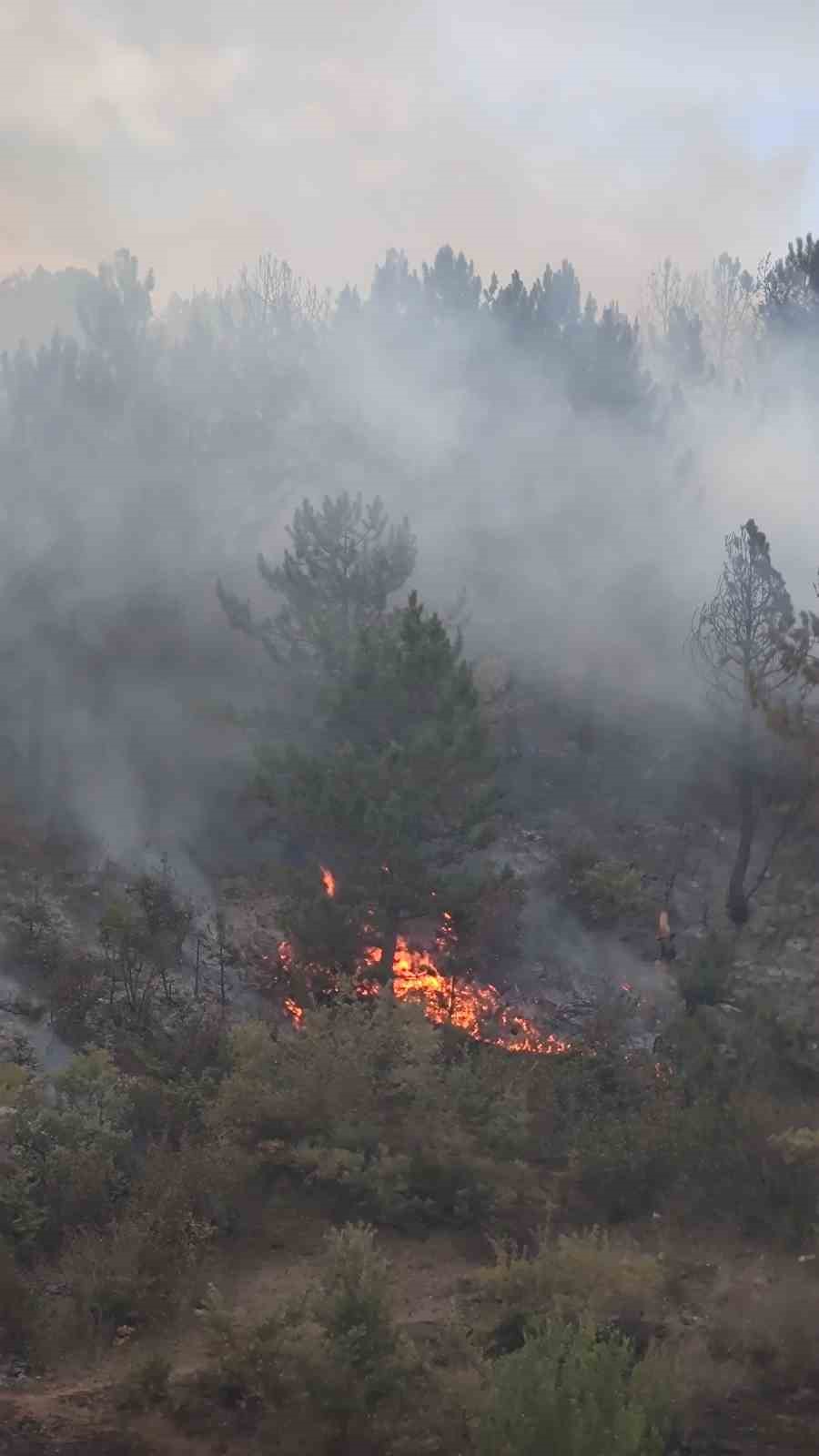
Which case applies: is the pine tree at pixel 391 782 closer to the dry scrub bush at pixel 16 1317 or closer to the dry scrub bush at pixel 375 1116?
the dry scrub bush at pixel 375 1116

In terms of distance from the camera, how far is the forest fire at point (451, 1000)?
15.7m

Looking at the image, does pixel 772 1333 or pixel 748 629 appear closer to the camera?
pixel 772 1333

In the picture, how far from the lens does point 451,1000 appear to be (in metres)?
16.9

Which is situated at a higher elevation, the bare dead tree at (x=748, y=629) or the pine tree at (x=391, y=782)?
the bare dead tree at (x=748, y=629)

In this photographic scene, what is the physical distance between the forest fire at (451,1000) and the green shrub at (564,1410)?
9034 mm

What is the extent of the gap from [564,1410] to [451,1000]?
11.5 metres

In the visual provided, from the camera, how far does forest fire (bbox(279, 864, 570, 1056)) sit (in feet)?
51.6

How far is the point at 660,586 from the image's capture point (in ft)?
112

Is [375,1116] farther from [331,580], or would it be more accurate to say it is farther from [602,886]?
[602,886]

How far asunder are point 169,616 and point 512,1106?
2128 centimetres

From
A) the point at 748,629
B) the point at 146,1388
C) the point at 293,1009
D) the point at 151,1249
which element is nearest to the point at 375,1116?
the point at 151,1249

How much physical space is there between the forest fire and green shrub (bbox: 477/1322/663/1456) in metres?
9.03

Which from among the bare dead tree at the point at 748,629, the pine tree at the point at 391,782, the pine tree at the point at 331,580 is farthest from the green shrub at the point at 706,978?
the pine tree at the point at 331,580

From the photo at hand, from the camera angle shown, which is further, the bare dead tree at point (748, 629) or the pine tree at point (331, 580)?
the bare dead tree at point (748, 629)
